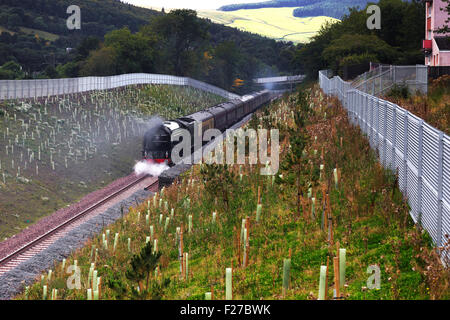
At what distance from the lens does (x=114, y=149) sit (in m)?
43.1

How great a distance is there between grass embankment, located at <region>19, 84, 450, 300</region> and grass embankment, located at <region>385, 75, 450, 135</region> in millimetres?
2234

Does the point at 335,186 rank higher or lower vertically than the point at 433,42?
lower

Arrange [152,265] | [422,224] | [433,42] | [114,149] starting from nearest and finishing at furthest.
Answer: [152,265] → [422,224] → [114,149] → [433,42]

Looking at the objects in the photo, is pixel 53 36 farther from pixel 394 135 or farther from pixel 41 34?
pixel 394 135

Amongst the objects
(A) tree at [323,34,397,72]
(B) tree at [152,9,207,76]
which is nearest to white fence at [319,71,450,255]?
(A) tree at [323,34,397,72]

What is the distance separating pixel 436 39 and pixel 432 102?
26.9 m

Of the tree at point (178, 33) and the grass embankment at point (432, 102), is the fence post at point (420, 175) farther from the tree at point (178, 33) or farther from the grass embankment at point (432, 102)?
the tree at point (178, 33)

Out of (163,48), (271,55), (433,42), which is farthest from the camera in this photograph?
(271,55)

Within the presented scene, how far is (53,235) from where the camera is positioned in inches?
888

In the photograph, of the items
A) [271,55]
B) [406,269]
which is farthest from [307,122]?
[271,55]

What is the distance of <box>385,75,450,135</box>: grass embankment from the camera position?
17.8 m

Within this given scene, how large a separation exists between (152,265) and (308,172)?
273 inches
